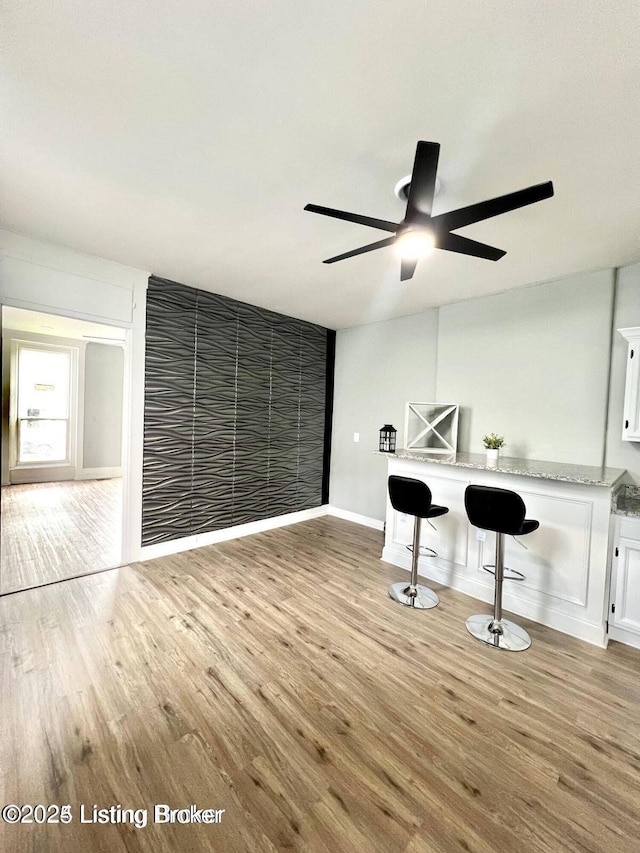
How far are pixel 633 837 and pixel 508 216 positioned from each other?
9.61 feet

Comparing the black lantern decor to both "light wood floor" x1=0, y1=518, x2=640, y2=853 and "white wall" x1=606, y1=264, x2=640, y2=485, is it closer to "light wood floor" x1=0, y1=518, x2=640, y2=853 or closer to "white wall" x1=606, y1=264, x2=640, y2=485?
"light wood floor" x1=0, y1=518, x2=640, y2=853

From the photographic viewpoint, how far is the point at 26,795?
52.1 inches

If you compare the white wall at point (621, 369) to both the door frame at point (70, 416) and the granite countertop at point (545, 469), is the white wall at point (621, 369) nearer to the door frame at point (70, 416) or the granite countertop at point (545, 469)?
the granite countertop at point (545, 469)

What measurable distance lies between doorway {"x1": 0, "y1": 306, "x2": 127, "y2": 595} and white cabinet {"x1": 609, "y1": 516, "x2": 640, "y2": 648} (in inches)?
176

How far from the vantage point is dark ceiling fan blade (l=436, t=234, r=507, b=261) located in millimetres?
1809

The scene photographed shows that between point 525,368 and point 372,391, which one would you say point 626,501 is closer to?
point 525,368

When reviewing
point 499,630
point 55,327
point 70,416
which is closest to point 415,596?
point 499,630

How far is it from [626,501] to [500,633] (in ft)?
4.56

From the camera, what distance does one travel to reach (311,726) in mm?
1665

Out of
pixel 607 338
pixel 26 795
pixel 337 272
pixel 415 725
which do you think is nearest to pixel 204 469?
pixel 337 272

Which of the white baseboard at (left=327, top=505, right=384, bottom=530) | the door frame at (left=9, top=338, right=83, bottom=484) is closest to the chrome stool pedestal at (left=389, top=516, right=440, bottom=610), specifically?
the white baseboard at (left=327, top=505, right=384, bottom=530)

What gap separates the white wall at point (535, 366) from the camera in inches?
116

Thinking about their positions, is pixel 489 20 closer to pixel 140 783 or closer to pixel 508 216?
pixel 508 216

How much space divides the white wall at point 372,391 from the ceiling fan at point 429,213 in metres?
2.35
